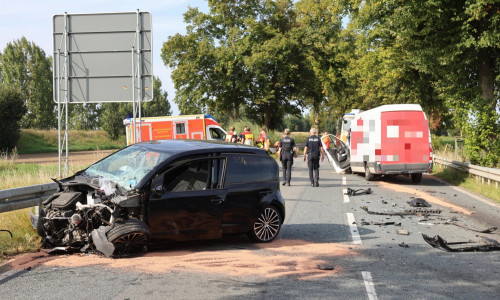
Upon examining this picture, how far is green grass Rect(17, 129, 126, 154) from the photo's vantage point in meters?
48.3

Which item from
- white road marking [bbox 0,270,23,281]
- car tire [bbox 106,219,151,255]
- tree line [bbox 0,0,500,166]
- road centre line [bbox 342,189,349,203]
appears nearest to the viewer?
white road marking [bbox 0,270,23,281]

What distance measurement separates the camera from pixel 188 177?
782 cm

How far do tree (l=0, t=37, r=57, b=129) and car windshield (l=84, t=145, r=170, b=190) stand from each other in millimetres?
75197

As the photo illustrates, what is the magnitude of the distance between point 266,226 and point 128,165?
2369mm

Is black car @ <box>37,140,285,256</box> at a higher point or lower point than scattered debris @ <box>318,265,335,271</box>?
higher

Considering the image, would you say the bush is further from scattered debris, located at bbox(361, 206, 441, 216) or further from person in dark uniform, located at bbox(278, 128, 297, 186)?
scattered debris, located at bbox(361, 206, 441, 216)

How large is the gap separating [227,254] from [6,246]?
3.21 metres

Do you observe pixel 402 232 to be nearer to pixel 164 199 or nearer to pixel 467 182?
pixel 164 199

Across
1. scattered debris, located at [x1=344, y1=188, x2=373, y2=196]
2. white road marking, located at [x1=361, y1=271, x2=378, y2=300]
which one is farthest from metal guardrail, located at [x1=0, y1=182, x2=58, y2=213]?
scattered debris, located at [x1=344, y1=188, x2=373, y2=196]

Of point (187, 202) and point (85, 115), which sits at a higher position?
point (85, 115)

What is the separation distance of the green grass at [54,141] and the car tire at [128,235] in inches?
1296

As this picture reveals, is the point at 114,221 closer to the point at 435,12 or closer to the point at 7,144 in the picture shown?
the point at 435,12

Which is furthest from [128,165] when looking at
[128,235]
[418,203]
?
[418,203]

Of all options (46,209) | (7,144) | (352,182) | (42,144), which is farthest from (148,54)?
(42,144)
